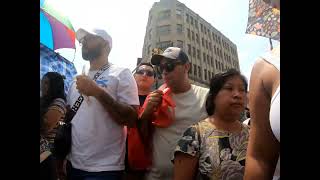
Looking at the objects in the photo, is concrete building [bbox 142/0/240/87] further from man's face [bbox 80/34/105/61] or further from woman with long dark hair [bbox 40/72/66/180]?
woman with long dark hair [bbox 40/72/66/180]

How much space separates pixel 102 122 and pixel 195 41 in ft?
3.96

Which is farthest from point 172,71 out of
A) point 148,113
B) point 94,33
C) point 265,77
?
point 265,77

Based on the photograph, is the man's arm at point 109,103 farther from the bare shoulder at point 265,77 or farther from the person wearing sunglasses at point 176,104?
the bare shoulder at point 265,77

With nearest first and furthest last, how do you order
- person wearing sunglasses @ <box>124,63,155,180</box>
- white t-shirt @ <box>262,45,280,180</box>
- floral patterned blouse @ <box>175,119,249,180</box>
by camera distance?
white t-shirt @ <box>262,45,280,180</box>
floral patterned blouse @ <box>175,119,249,180</box>
person wearing sunglasses @ <box>124,63,155,180</box>

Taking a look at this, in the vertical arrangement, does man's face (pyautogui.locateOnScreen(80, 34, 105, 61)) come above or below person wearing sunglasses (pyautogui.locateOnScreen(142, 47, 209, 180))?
above

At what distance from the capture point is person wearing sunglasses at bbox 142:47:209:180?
2.23m

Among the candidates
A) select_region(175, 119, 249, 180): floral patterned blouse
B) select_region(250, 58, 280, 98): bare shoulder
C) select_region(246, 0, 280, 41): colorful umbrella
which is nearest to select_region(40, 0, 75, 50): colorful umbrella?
select_region(175, 119, 249, 180): floral patterned blouse

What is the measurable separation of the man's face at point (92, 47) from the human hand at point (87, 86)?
0.94 feet

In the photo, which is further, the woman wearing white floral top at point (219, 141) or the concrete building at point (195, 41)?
the concrete building at point (195, 41)

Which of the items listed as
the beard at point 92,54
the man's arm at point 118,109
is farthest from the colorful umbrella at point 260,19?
the beard at point 92,54

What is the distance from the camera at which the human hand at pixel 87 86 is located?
2.16 metres

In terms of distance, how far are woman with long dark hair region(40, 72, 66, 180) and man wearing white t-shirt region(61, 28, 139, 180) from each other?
3.7 inches
